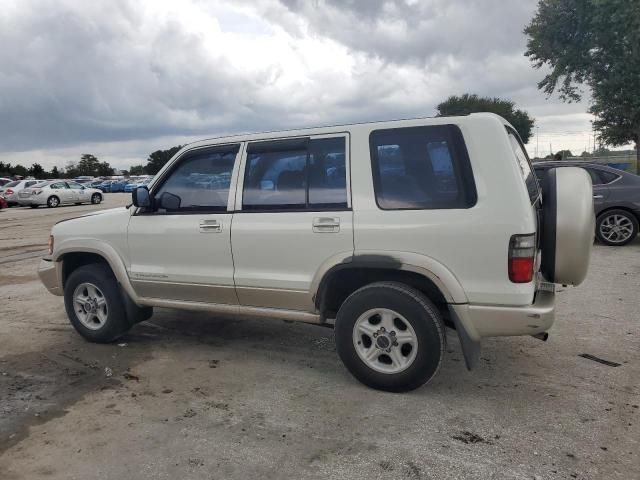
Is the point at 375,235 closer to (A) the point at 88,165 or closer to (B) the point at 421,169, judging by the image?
(B) the point at 421,169

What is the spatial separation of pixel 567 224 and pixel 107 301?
3893 millimetres

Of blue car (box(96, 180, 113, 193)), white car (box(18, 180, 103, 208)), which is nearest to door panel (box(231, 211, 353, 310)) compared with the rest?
white car (box(18, 180, 103, 208))

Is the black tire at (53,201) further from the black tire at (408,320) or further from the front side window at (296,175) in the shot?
the black tire at (408,320)

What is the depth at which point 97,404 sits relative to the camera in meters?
3.69

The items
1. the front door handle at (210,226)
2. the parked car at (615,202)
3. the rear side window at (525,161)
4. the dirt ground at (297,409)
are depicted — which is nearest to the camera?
the dirt ground at (297,409)

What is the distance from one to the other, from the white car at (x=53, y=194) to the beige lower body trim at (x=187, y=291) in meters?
25.2

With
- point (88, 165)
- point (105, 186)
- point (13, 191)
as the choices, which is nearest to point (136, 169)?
point (88, 165)

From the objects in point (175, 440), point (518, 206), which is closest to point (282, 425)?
point (175, 440)

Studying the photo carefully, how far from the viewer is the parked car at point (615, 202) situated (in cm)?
906

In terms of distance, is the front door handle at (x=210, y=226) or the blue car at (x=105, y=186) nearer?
the front door handle at (x=210, y=226)

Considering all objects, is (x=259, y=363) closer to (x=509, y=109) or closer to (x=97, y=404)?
(x=97, y=404)

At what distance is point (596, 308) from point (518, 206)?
3250mm

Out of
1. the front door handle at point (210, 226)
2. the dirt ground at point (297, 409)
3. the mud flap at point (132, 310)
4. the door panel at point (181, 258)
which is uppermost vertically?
the front door handle at point (210, 226)

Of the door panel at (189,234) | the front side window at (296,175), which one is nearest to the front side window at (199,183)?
the door panel at (189,234)
